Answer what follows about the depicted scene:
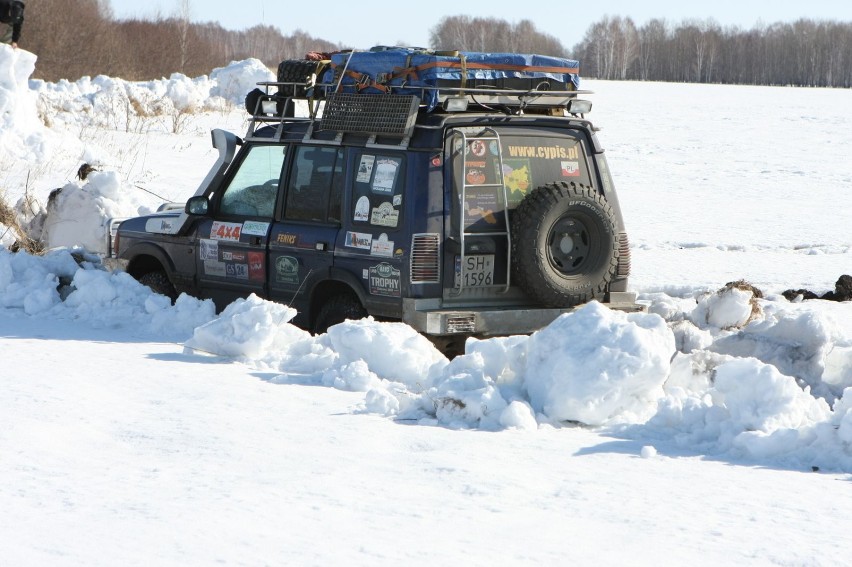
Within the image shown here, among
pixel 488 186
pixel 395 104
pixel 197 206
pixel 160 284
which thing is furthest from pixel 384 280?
pixel 160 284

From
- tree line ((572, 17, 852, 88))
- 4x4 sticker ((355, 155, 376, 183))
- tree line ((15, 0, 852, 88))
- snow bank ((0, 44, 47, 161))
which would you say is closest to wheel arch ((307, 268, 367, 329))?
4x4 sticker ((355, 155, 376, 183))

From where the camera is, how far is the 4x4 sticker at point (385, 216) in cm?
766

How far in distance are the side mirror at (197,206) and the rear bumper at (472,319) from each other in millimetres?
2103

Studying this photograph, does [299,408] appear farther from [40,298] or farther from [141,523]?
[40,298]

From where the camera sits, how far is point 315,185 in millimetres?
8305

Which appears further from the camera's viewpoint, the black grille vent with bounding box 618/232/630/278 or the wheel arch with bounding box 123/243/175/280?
the wheel arch with bounding box 123/243/175/280

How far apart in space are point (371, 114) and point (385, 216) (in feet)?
2.19

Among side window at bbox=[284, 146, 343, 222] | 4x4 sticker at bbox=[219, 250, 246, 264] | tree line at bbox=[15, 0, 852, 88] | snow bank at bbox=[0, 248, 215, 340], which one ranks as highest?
tree line at bbox=[15, 0, 852, 88]

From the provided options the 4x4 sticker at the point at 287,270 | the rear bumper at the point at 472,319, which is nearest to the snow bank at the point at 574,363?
the rear bumper at the point at 472,319

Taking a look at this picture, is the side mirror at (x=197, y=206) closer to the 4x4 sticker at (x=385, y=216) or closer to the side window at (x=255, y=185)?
the side window at (x=255, y=185)

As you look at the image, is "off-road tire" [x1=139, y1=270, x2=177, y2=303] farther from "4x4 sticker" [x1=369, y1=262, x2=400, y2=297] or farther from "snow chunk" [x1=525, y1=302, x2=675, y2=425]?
"snow chunk" [x1=525, y1=302, x2=675, y2=425]

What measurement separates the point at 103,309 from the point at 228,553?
4699 mm

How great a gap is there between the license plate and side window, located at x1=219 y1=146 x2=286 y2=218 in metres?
1.65

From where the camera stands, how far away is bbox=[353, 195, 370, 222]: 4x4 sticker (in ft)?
25.8
